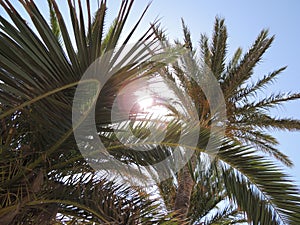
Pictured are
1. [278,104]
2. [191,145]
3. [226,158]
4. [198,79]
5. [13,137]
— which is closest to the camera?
[13,137]

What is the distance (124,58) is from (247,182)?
184 cm

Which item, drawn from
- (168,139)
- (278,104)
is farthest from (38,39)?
(278,104)

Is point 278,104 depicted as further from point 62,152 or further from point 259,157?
point 62,152

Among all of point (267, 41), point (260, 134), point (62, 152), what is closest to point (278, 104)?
point (260, 134)

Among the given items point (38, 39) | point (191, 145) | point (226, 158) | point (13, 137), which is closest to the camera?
point (38, 39)

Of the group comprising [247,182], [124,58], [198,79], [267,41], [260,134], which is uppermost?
[267,41]

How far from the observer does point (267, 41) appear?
952 centimetres

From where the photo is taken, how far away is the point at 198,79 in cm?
935

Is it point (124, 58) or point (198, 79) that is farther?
point (198, 79)

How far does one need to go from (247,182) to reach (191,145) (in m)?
0.82

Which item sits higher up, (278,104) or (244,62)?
(244,62)

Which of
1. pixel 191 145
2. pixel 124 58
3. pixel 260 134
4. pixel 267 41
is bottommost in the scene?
pixel 191 145

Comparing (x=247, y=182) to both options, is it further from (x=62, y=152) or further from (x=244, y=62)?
(x=244, y=62)

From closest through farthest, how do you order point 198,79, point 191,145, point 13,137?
point 13,137, point 191,145, point 198,79
